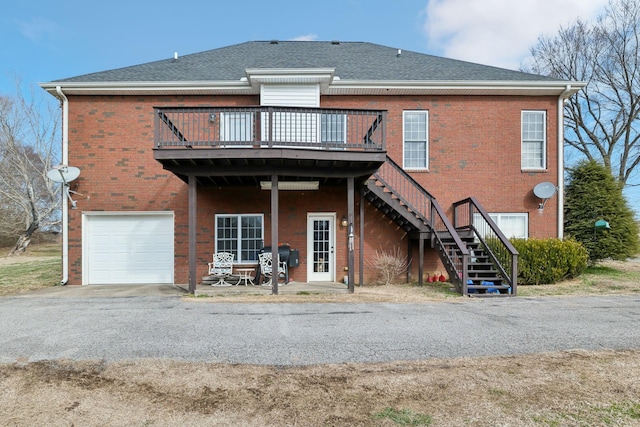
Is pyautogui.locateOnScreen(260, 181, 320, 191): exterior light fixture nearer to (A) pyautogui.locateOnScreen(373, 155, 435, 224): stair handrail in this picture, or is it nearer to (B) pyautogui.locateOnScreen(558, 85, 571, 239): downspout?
(A) pyautogui.locateOnScreen(373, 155, 435, 224): stair handrail

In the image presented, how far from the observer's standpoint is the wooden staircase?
9703 millimetres

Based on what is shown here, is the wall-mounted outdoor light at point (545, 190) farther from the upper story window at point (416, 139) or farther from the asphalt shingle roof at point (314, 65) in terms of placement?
the upper story window at point (416, 139)

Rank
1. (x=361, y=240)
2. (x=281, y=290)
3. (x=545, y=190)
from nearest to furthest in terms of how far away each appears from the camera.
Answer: (x=281, y=290) < (x=361, y=240) < (x=545, y=190)

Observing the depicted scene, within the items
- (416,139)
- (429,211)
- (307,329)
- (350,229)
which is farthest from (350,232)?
(416,139)

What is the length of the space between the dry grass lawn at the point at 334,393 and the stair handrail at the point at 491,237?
467cm

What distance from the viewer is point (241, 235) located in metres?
12.0

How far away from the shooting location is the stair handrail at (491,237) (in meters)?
9.55

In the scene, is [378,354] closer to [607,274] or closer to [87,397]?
[87,397]

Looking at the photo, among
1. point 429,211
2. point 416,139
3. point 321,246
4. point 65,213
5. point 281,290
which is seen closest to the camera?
point 281,290

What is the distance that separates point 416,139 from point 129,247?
30.9ft

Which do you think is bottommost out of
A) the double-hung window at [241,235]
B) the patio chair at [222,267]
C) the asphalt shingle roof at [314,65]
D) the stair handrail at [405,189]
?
the patio chair at [222,267]

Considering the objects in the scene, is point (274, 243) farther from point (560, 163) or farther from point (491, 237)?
point (560, 163)

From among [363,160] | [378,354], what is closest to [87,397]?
[378,354]

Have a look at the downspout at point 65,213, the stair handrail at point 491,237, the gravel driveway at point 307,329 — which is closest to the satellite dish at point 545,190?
the stair handrail at point 491,237
